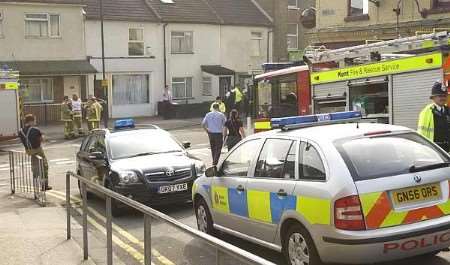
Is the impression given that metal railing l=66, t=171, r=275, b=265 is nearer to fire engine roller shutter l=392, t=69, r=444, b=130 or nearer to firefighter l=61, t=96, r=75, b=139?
fire engine roller shutter l=392, t=69, r=444, b=130

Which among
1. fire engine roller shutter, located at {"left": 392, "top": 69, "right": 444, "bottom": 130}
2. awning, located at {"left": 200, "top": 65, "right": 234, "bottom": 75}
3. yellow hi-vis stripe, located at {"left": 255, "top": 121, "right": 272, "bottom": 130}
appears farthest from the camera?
awning, located at {"left": 200, "top": 65, "right": 234, "bottom": 75}

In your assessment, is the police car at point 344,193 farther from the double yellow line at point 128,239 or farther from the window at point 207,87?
the window at point 207,87

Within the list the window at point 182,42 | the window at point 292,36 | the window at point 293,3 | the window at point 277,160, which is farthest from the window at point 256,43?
the window at point 277,160

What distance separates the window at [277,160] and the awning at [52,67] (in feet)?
87.2

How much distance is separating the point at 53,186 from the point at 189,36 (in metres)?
24.3

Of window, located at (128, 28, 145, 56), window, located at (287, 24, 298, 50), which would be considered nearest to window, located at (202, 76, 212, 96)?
window, located at (128, 28, 145, 56)

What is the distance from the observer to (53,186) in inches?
593

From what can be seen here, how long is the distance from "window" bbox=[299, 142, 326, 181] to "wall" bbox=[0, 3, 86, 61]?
28.7m

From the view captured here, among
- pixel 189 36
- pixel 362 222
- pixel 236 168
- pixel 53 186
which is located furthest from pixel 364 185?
pixel 189 36

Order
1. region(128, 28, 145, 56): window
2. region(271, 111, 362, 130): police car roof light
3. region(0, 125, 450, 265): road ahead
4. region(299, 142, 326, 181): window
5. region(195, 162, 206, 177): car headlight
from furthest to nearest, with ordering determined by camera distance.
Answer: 1. region(128, 28, 145, 56): window
2. region(195, 162, 206, 177): car headlight
3. region(271, 111, 362, 130): police car roof light
4. region(299, 142, 326, 181): window
5. region(0, 125, 450, 265): road ahead

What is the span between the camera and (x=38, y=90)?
33062 millimetres

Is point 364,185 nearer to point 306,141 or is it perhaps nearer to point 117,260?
point 306,141

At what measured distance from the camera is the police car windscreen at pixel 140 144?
451 inches

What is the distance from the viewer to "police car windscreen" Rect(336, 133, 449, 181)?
230 inches
